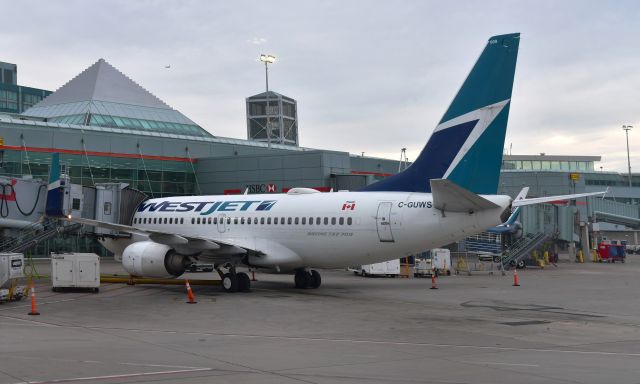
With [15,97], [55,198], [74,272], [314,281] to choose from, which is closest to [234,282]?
[314,281]

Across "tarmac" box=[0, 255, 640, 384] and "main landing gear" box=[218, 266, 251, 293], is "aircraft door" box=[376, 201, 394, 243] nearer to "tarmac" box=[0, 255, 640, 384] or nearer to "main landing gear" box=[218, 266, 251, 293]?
"tarmac" box=[0, 255, 640, 384]

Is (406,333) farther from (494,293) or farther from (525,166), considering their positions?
(525,166)

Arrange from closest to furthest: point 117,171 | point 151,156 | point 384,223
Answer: point 384,223
point 117,171
point 151,156

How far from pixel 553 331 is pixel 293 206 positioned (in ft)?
41.6

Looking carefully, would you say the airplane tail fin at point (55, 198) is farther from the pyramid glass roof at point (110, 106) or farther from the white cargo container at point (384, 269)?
the pyramid glass roof at point (110, 106)

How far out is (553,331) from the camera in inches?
659

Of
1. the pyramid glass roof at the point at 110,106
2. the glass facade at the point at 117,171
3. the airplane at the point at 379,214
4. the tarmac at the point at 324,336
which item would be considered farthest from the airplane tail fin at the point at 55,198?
the pyramid glass roof at the point at 110,106

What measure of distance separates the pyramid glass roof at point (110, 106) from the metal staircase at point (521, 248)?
31083 millimetres

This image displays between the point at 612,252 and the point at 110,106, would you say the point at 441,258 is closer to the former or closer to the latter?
the point at 612,252

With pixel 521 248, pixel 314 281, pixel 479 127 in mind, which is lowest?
pixel 314 281

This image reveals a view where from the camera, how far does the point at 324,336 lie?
1605 centimetres

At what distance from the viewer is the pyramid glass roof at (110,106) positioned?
5791cm

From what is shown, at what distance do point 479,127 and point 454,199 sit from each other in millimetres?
2705

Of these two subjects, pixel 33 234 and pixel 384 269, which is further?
pixel 384 269
